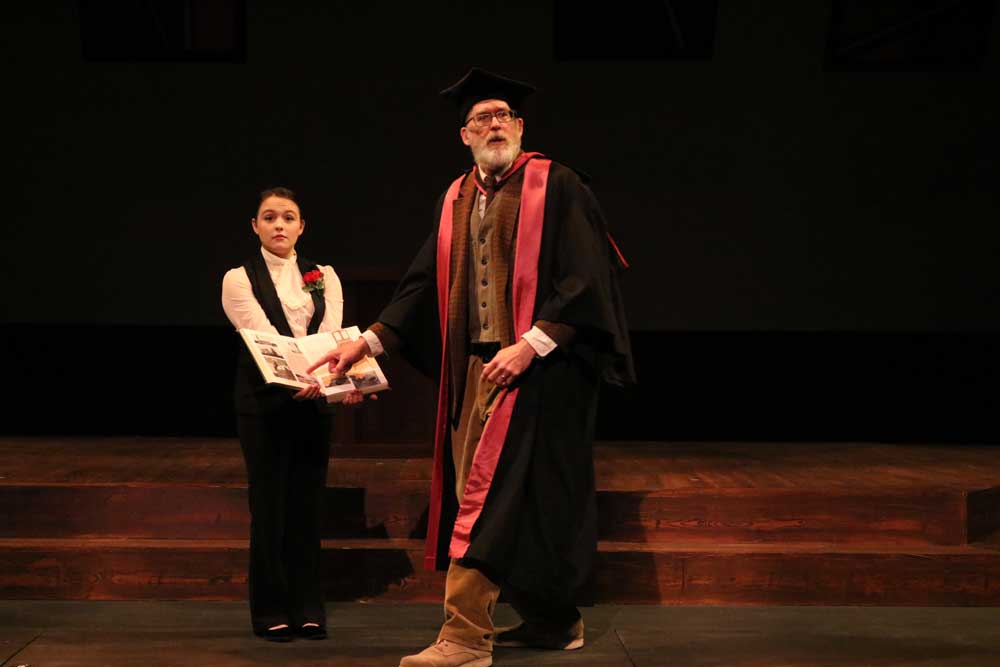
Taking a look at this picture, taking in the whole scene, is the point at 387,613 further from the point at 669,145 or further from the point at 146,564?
Answer: the point at 669,145

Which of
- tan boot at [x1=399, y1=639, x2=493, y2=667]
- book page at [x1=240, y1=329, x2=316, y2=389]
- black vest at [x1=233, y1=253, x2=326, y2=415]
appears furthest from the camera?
black vest at [x1=233, y1=253, x2=326, y2=415]

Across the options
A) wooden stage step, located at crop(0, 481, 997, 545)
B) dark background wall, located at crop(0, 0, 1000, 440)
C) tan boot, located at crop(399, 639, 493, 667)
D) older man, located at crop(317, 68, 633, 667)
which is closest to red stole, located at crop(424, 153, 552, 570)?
older man, located at crop(317, 68, 633, 667)

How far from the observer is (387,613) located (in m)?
3.97

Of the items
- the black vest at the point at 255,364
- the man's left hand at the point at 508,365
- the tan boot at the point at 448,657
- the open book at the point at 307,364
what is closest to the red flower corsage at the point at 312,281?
the black vest at the point at 255,364

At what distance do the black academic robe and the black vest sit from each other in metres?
0.56

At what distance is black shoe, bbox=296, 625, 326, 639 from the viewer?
11.8ft

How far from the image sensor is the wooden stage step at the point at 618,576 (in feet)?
13.7

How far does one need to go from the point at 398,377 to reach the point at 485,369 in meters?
2.05

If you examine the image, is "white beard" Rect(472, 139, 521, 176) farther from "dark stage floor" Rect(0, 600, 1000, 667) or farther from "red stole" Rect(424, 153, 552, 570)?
"dark stage floor" Rect(0, 600, 1000, 667)

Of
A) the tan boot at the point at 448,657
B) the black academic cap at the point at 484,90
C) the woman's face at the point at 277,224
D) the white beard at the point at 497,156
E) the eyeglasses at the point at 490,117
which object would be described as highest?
the black academic cap at the point at 484,90

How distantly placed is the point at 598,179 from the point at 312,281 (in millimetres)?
3200

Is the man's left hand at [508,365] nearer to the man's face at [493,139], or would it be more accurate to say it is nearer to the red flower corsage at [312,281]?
the man's face at [493,139]

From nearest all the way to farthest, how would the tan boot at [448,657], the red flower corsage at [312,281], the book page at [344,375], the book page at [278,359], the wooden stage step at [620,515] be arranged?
1. the tan boot at [448,657]
2. the book page at [278,359]
3. the book page at [344,375]
4. the red flower corsage at [312,281]
5. the wooden stage step at [620,515]

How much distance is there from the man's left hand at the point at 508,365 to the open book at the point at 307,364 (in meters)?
0.42
